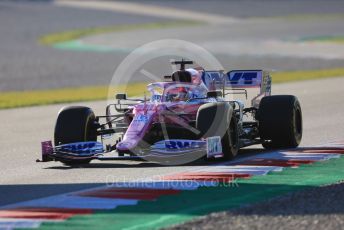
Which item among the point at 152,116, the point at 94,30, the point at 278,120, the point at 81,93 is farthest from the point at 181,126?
the point at 94,30

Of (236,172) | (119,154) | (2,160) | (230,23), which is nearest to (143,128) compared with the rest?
(119,154)

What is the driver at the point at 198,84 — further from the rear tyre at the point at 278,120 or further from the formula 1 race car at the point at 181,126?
the rear tyre at the point at 278,120

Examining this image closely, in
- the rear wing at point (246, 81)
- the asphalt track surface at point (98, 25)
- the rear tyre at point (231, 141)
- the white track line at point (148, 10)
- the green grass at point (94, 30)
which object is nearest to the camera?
the rear tyre at point (231, 141)

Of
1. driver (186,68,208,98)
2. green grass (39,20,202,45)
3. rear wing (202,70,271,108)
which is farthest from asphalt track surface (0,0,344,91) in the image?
driver (186,68,208,98)

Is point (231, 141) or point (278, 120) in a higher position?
point (278, 120)

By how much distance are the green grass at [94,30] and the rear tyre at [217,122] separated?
39.7 m

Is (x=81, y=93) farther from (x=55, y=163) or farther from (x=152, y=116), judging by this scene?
(x=152, y=116)

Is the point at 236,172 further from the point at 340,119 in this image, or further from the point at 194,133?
the point at 340,119

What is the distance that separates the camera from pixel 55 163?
13.5m

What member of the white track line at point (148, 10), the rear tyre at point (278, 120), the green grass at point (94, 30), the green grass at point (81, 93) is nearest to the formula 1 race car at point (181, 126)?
the rear tyre at point (278, 120)

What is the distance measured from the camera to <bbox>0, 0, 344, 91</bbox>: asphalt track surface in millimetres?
36188

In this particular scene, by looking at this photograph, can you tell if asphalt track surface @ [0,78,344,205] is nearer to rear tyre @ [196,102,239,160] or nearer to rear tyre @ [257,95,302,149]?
rear tyre @ [257,95,302,149]

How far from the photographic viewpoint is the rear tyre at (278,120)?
13898 millimetres

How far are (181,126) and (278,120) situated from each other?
167 cm
